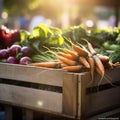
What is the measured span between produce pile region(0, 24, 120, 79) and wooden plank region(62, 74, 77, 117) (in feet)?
0.40

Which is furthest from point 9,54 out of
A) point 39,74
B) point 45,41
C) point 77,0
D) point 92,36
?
point 77,0

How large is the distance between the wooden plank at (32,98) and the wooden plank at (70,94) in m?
0.07

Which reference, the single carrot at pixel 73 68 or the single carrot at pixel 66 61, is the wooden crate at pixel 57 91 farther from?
the single carrot at pixel 66 61

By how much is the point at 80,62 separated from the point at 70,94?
35 centimetres

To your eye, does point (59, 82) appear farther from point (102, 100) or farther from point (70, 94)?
point (102, 100)

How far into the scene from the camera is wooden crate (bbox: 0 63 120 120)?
9.95 feet

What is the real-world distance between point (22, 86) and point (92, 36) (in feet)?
5.07

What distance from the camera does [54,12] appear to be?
4472cm

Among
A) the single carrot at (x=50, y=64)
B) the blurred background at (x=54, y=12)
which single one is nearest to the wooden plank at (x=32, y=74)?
the single carrot at (x=50, y=64)

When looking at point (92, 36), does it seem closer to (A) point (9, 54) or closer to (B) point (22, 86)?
(A) point (9, 54)

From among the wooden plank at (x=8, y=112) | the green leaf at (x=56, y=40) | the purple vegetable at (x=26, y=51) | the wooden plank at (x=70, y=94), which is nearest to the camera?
the wooden plank at (x=70, y=94)

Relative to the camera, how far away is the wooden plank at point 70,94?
3010mm

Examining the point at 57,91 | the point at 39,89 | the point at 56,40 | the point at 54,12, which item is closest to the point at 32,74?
the point at 39,89

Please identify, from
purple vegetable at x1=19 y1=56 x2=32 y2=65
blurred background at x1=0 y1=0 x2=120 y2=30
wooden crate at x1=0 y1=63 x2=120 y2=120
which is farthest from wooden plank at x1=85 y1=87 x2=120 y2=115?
blurred background at x1=0 y1=0 x2=120 y2=30
